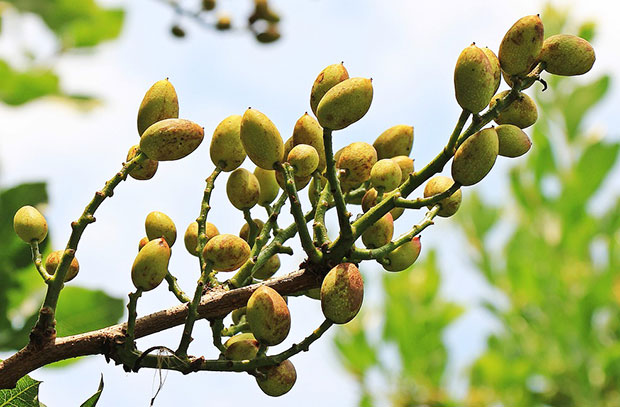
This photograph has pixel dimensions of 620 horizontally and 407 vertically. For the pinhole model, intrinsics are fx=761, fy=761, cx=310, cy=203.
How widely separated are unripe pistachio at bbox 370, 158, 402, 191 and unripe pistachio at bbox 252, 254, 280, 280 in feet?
0.80

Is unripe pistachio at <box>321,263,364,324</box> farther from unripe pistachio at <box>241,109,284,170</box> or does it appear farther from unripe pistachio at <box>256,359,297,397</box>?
unripe pistachio at <box>241,109,284,170</box>

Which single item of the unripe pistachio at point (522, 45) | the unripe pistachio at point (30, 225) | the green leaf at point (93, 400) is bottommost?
the green leaf at point (93, 400)

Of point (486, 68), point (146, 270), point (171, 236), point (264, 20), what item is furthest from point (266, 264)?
point (264, 20)

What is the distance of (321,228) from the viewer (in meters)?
1.29

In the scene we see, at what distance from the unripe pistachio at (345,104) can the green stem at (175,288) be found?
369 millimetres

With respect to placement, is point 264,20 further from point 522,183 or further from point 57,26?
point 522,183

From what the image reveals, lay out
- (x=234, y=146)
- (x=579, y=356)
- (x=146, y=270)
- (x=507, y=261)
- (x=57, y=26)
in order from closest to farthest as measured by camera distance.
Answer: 1. (x=146, y=270)
2. (x=234, y=146)
3. (x=57, y=26)
4. (x=579, y=356)
5. (x=507, y=261)

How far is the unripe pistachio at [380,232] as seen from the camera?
1363 mm

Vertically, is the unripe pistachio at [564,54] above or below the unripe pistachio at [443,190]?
above

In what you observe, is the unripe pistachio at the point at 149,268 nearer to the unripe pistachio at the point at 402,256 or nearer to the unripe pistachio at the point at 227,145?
the unripe pistachio at the point at 227,145

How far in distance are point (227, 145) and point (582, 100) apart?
7.96 metres

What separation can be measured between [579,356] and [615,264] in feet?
3.79

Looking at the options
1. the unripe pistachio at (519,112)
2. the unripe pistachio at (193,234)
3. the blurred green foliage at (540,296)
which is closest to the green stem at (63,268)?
the unripe pistachio at (193,234)

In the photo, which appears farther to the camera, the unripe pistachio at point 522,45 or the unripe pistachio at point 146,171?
the unripe pistachio at point 146,171
